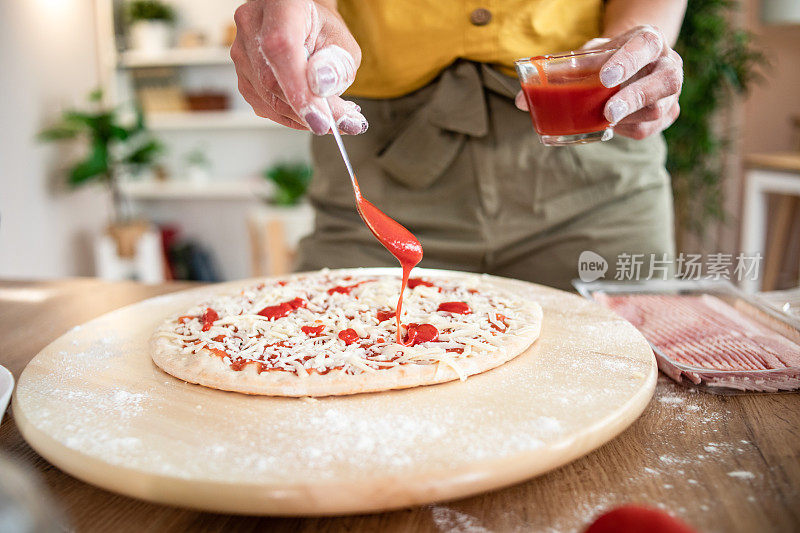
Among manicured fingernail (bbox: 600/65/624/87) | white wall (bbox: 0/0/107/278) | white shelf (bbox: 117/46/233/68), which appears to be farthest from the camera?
white shelf (bbox: 117/46/233/68)

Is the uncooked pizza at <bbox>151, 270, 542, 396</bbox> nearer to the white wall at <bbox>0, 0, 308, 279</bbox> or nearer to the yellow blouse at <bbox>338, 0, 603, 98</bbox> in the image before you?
the yellow blouse at <bbox>338, 0, 603, 98</bbox>

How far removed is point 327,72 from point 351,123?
17cm

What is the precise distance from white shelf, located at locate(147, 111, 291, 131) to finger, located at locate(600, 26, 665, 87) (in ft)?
13.1

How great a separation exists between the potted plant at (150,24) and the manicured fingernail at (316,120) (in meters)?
4.67

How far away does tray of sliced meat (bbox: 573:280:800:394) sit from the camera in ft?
2.89

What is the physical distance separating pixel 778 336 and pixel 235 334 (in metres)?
0.85

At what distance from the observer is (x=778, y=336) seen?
3.28ft

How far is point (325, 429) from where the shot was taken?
0.72 m

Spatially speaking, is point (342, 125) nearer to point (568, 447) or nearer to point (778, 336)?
point (568, 447)

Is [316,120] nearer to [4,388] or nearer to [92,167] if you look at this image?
[4,388]

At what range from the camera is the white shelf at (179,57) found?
482 cm

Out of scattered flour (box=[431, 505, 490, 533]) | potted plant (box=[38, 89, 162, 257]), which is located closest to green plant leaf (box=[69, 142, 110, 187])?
potted plant (box=[38, 89, 162, 257])

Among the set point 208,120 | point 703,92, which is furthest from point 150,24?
point 703,92

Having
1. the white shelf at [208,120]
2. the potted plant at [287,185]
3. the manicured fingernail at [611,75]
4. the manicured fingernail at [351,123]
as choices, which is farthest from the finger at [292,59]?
the white shelf at [208,120]
